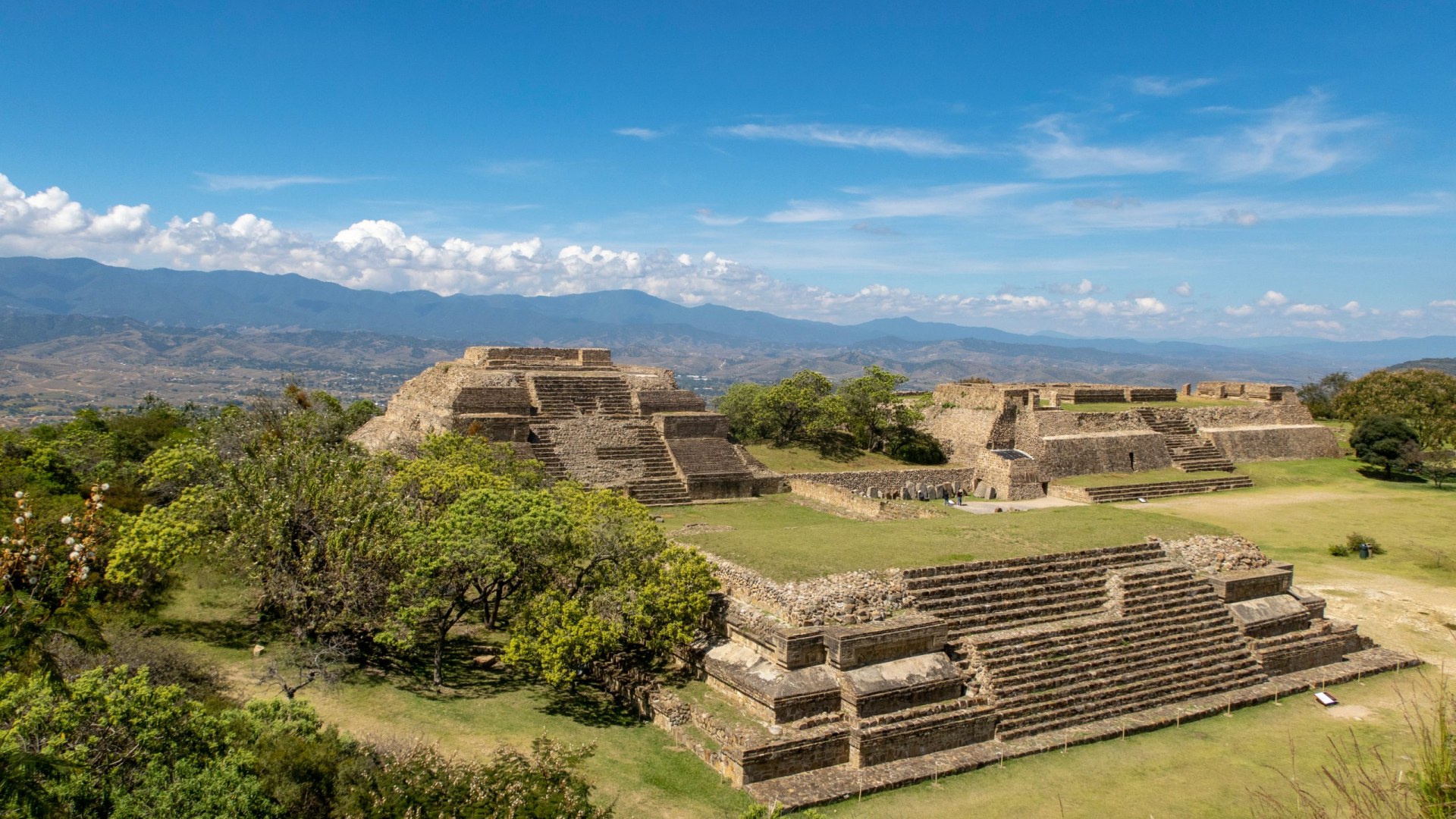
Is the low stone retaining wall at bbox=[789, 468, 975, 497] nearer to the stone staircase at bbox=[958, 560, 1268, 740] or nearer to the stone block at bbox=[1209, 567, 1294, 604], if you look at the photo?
the stone block at bbox=[1209, 567, 1294, 604]

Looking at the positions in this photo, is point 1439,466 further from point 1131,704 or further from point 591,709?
point 591,709

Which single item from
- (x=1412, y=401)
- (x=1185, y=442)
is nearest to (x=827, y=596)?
(x=1185, y=442)

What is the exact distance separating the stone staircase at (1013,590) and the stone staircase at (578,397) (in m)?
14.5

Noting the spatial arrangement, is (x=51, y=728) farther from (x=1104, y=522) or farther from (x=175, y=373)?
(x=175, y=373)

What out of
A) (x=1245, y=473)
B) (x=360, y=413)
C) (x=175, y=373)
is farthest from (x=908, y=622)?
(x=175, y=373)

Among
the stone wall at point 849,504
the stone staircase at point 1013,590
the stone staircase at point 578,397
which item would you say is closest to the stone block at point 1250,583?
the stone staircase at point 1013,590

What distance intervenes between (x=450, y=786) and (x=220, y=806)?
1.79 m

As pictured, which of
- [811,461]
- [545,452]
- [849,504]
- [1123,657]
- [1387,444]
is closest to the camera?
[1123,657]

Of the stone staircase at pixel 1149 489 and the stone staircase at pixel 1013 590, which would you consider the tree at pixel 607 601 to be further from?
the stone staircase at pixel 1149 489

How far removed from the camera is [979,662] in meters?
11.7

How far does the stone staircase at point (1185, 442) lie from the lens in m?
29.1

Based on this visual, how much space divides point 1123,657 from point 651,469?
536 inches

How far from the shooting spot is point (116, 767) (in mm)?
7062

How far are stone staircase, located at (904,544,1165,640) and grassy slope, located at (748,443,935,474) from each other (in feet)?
40.8
